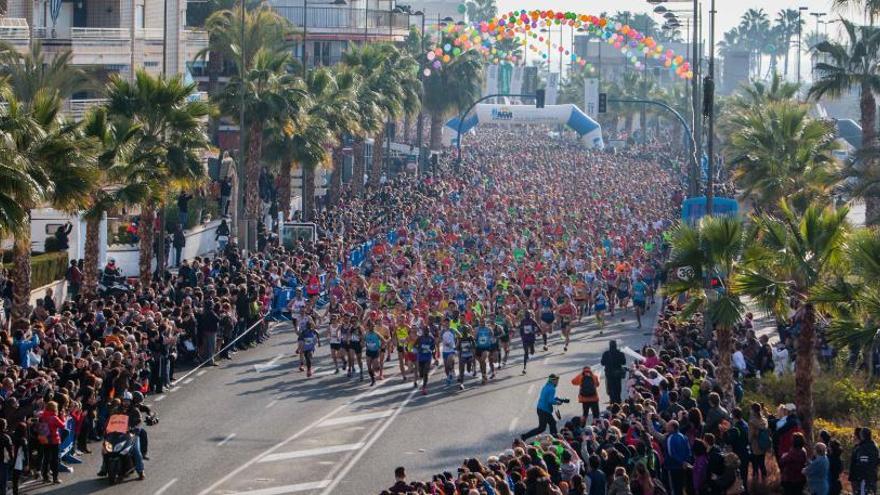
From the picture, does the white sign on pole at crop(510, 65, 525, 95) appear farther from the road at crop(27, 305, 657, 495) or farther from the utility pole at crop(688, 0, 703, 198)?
the road at crop(27, 305, 657, 495)

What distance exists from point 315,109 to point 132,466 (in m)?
30.6

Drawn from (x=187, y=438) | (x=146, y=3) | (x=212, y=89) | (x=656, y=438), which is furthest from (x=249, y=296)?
(x=212, y=89)

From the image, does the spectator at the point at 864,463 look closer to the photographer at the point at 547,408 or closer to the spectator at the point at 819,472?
the spectator at the point at 819,472

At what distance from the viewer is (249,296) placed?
32906mm

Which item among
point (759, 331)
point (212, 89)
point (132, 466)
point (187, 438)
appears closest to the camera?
point (132, 466)

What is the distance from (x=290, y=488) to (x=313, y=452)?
2.29m

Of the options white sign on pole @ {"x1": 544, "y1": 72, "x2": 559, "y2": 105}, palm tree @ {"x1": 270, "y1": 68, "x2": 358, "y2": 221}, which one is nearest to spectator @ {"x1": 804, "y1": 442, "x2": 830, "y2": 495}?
palm tree @ {"x1": 270, "y1": 68, "x2": 358, "y2": 221}

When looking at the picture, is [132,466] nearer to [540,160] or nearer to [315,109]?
[315,109]

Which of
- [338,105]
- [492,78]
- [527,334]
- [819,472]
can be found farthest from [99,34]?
[492,78]

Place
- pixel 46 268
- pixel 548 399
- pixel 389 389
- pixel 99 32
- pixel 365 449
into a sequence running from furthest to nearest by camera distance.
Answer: pixel 99 32 → pixel 46 268 → pixel 389 389 → pixel 548 399 → pixel 365 449

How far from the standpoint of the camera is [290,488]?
21.0 metres

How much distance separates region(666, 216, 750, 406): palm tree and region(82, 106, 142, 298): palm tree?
13134mm

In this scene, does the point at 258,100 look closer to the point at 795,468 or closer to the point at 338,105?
the point at 338,105

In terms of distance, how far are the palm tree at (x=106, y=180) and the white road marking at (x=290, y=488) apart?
40.9 ft
